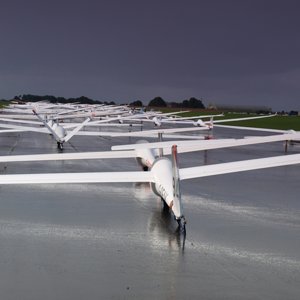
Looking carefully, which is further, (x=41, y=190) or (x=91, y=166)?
(x=91, y=166)

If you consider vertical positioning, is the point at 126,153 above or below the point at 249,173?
above

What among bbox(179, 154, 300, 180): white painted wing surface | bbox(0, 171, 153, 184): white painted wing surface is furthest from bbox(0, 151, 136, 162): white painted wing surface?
bbox(179, 154, 300, 180): white painted wing surface

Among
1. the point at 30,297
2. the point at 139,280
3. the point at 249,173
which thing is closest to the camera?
the point at 30,297

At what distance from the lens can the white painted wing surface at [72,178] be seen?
13000 millimetres

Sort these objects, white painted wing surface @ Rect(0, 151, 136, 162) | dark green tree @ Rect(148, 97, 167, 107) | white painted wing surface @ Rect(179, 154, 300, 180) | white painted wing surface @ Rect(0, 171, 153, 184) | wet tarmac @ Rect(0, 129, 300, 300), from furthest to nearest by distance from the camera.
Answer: dark green tree @ Rect(148, 97, 167, 107), white painted wing surface @ Rect(0, 151, 136, 162), white painted wing surface @ Rect(179, 154, 300, 180), white painted wing surface @ Rect(0, 171, 153, 184), wet tarmac @ Rect(0, 129, 300, 300)

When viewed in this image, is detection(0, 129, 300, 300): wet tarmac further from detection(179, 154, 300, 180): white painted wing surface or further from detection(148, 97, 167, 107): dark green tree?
detection(148, 97, 167, 107): dark green tree

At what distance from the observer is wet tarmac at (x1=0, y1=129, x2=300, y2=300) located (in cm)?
891

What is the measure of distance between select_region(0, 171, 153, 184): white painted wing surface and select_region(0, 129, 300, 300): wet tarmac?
0.93m

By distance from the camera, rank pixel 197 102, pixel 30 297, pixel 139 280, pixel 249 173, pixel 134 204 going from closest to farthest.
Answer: pixel 30 297
pixel 139 280
pixel 134 204
pixel 249 173
pixel 197 102

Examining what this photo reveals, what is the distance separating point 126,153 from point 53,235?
7277 mm

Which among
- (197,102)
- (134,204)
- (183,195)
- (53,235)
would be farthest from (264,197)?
(197,102)

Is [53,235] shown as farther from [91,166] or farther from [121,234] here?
[91,166]

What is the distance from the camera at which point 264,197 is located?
17266mm

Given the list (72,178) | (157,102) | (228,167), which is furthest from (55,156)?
(157,102)
